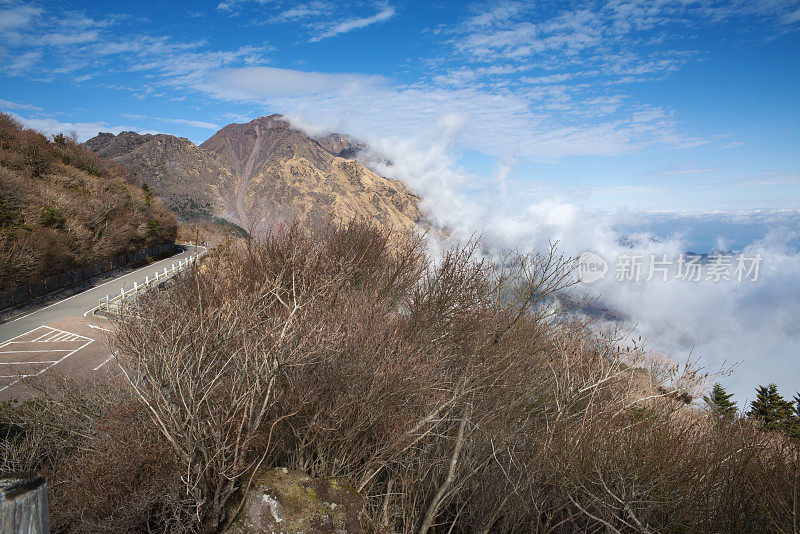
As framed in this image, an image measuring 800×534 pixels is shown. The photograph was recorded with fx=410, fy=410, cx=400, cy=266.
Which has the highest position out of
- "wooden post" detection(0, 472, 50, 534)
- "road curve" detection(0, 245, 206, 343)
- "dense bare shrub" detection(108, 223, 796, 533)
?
"wooden post" detection(0, 472, 50, 534)

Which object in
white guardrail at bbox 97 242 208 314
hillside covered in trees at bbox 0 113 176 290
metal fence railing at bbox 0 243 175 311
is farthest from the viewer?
hillside covered in trees at bbox 0 113 176 290

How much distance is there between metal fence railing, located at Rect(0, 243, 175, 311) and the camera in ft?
87.9

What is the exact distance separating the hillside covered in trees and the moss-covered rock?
30357 mm

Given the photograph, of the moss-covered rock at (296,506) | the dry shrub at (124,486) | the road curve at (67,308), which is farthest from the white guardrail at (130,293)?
the moss-covered rock at (296,506)

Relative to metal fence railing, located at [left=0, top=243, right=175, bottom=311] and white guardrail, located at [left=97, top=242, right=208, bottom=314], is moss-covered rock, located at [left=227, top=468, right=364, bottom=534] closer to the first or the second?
white guardrail, located at [left=97, top=242, right=208, bottom=314]

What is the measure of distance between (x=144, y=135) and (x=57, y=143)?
151523 mm

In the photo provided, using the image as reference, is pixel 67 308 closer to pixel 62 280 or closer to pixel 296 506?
pixel 62 280

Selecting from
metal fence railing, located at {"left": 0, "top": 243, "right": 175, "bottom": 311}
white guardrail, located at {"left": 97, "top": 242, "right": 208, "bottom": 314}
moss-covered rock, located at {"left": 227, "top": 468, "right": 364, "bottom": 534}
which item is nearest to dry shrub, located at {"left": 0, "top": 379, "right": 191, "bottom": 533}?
moss-covered rock, located at {"left": 227, "top": 468, "right": 364, "bottom": 534}

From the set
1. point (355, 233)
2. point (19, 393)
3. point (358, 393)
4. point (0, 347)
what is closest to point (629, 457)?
point (358, 393)

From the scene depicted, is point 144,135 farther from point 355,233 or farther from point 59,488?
point 59,488

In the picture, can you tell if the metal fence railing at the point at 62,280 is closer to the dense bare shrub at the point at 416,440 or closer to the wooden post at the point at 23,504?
the dense bare shrub at the point at 416,440

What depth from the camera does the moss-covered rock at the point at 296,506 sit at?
15.4 ft

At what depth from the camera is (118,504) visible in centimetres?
538

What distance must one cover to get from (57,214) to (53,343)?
17.3m
